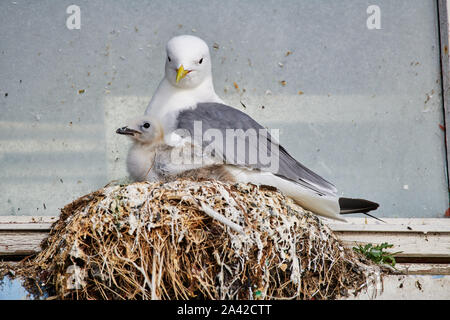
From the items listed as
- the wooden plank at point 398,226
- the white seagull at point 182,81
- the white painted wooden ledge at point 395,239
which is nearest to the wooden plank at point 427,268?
the white painted wooden ledge at point 395,239

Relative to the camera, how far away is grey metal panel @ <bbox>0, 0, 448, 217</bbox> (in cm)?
269

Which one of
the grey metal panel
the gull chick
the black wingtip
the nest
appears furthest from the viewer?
the grey metal panel

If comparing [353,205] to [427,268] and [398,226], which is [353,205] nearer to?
[398,226]

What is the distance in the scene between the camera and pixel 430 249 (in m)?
2.37

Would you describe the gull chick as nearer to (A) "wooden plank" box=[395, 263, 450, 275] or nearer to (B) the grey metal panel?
(B) the grey metal panel

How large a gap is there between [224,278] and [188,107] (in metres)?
0.78

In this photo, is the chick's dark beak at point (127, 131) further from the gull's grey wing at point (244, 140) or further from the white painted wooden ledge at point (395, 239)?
the white painted wooden ledge at point (395, 239)

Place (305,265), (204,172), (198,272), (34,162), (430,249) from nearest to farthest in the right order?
(198,272)
(305,265)
(204,172)
(430,249)
(34,162)

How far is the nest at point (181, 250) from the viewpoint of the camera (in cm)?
175

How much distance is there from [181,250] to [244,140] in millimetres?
579

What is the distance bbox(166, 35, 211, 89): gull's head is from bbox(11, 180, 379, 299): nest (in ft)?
1.87

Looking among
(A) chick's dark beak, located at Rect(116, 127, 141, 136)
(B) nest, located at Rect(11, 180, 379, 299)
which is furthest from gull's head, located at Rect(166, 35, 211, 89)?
(B) nest, located at Rect(11, 180, 379, 299)

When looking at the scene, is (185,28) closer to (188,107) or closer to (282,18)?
(282,18)
